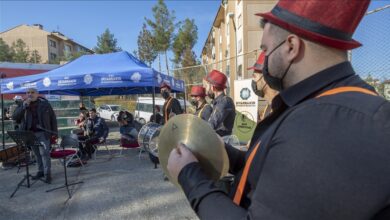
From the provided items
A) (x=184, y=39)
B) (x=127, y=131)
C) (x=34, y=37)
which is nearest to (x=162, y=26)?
(x=184, y=39)

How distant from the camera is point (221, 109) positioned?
4.76 m

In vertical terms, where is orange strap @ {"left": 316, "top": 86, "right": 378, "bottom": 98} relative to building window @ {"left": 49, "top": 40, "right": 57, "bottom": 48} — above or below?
below

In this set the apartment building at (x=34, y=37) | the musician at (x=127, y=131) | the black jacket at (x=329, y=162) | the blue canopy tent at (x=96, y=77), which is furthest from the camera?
the apartment building at (x=34, y=37)

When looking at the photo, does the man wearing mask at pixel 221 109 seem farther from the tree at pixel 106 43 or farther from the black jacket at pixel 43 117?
the tree at pixel 106 43

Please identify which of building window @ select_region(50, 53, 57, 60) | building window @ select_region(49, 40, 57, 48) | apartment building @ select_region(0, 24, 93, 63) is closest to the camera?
apartment building @ select_region(0, 24, 93, 63)

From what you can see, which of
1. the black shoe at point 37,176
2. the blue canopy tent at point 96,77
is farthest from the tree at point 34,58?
the black shoe at point 37,176

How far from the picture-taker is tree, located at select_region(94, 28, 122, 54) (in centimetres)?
5044

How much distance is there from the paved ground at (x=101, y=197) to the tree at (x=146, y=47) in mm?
25889

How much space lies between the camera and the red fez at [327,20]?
890mm

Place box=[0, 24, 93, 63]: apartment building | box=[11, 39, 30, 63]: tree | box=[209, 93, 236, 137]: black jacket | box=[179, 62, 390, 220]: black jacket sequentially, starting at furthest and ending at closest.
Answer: box=[0, 24, 93, 63]: apartment building → box=[11, 39, 30, 63]: tree → box=[209, 93, 236, 137]: black jacket → box=[179, 62, 390, 220]: black jacket

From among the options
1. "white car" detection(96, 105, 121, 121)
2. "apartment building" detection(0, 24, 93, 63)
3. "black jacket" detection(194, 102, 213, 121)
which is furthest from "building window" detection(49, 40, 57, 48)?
"black jacket" detection(194, 102, 213, 121)

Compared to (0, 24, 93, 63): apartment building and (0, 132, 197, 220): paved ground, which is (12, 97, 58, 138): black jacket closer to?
(0, 132, 197, 220): paved ground

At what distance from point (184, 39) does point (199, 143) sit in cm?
3217

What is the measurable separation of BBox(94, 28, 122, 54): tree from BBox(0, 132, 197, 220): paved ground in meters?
46.0
